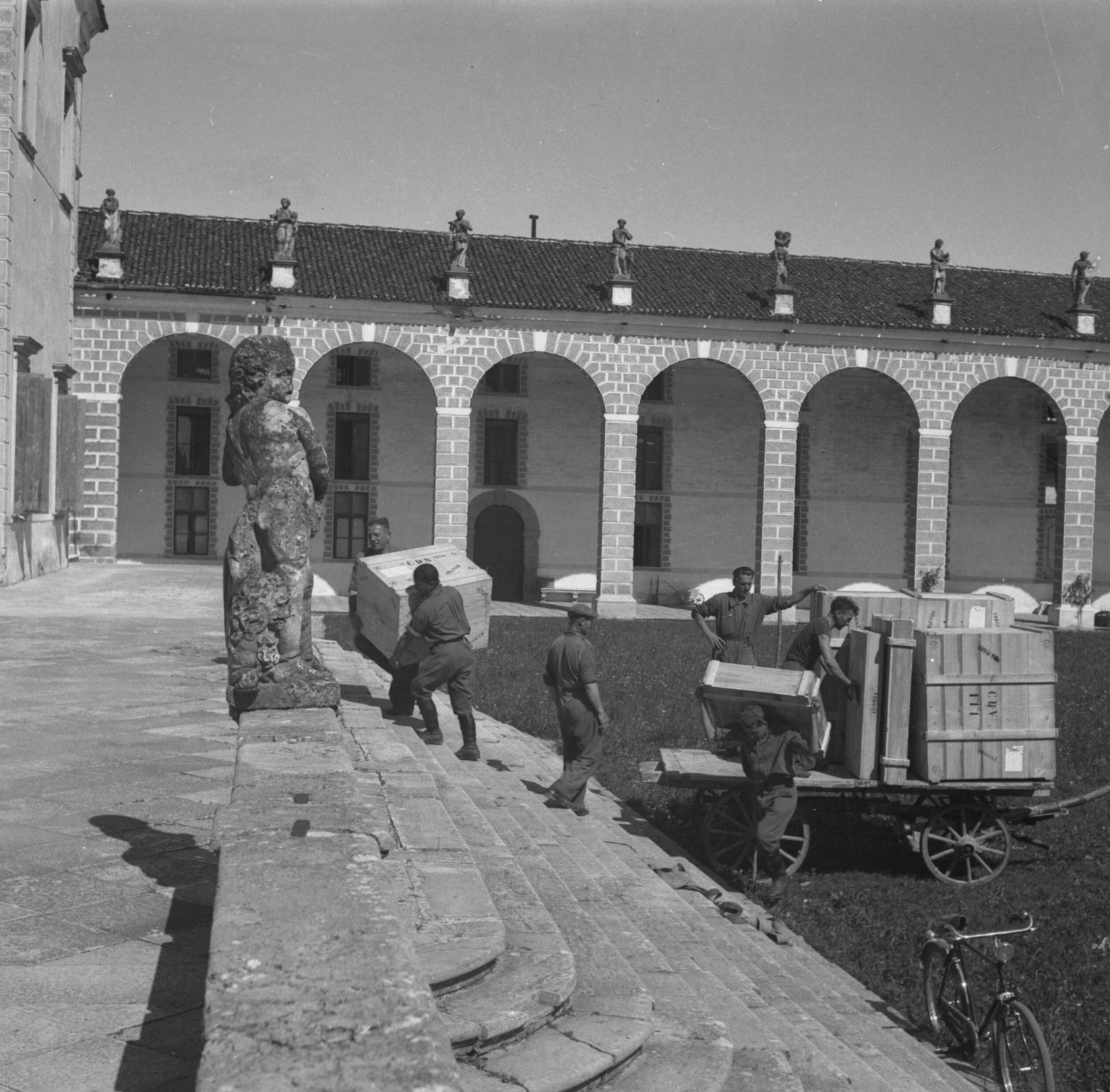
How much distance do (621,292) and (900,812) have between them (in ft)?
66.1

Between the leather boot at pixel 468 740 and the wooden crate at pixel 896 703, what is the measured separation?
2.87 metres

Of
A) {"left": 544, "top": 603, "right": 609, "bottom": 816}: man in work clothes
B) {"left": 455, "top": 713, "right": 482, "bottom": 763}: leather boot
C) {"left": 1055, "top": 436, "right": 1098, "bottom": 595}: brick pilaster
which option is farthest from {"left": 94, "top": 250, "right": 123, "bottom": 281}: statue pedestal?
{"left": 1055, "top": 436, "right": 1098, "bottom": 595}: brick pilaster

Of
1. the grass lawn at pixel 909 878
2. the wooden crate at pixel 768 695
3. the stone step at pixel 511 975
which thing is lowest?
the grass lawn at pixel 909 878

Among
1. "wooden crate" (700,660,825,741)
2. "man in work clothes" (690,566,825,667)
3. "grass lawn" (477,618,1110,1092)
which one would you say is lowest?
"grass lawn" (477,618,1110,1092)

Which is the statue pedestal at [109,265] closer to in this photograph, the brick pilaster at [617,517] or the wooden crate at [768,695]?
the brick pilaster at [617,517]

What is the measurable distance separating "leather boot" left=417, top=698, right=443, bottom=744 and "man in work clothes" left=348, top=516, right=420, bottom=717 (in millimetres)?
169

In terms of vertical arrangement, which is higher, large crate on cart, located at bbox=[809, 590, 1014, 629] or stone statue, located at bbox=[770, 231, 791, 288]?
stone statue, located at bbox=[770, 231, 791, 288]

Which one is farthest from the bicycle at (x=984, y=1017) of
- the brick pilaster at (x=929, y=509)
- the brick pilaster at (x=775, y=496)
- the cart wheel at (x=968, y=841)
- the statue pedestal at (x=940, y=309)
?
the statue pedestal at (x=940, y=309)

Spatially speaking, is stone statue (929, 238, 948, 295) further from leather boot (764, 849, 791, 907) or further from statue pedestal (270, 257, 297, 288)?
leather boot (764, 849, 791, 907)

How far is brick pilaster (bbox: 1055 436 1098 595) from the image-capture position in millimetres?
30312

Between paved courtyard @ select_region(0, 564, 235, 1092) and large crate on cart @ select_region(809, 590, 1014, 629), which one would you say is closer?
paved courtyard @ select_region(0, 564, 235, 1092)

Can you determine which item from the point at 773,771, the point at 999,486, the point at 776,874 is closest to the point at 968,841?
the point at 776,874

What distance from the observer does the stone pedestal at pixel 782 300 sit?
28812 mm

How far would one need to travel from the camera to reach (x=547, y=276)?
29.4 meters
